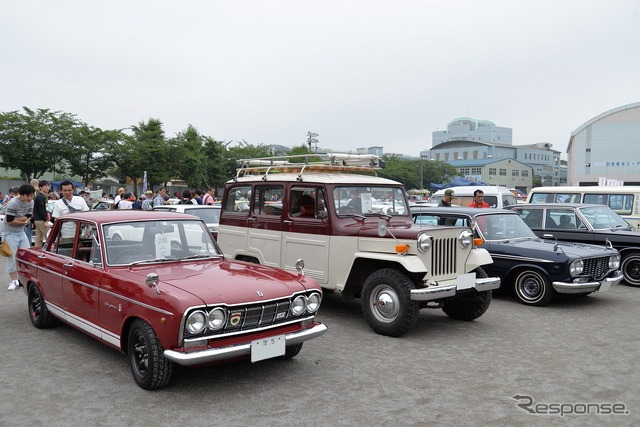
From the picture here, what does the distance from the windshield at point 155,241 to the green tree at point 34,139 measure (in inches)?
1256

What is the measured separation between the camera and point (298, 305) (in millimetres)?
4871

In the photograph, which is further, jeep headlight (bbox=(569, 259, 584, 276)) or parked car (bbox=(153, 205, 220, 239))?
parked car (bbox=(153, 205, 220, 239))

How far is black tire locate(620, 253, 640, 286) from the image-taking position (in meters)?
10.1

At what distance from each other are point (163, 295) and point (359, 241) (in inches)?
119

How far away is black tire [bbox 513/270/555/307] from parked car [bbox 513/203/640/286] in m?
2.43

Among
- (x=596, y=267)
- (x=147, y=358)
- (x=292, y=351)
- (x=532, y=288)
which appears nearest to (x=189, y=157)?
(x=532, y=288)

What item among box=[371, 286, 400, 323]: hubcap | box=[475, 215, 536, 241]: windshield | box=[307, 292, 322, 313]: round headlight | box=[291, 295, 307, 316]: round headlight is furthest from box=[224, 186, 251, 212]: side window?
box=[475, 215, 536, 241]: windshield

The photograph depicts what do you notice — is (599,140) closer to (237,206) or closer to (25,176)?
(25,176)

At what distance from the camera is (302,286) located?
16.4ft

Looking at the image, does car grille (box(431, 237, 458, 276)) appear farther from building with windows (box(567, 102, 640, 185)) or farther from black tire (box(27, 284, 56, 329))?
building with windows (box(567, 102, 640, 185))

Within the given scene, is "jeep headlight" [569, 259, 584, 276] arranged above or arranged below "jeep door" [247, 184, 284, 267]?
below

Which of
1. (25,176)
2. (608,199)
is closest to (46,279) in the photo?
(608,199)

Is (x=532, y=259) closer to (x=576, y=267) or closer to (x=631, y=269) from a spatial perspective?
(x=576, y=267)

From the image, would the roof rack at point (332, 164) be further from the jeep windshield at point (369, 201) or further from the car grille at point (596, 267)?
the car grille at point (596, 267)
